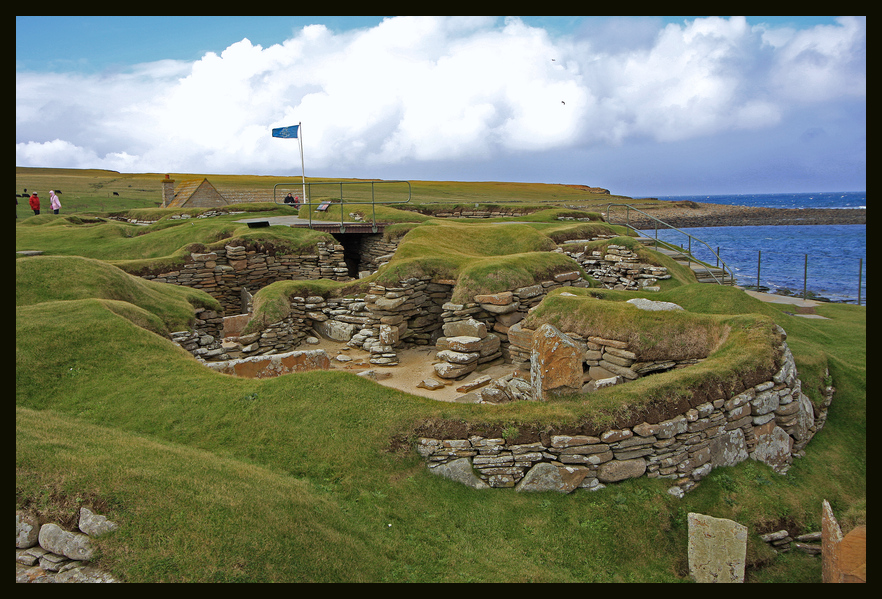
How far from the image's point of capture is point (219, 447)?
7418mm

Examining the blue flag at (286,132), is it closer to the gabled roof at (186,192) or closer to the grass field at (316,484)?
the gabled roof at (186,192)

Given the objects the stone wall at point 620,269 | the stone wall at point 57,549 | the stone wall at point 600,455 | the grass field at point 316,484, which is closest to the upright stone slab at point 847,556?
the grass field at point 316,484

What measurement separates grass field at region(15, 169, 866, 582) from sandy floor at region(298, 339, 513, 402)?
286 cm

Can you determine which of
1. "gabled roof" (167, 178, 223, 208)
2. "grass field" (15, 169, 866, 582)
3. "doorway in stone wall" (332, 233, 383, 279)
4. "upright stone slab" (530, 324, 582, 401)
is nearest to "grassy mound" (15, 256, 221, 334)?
"grass field" (15, 169, 866, 582)

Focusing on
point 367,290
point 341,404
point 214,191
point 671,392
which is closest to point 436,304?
point 367,290

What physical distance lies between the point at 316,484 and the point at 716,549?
5280 mm

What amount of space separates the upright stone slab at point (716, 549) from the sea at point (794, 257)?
1763 cm

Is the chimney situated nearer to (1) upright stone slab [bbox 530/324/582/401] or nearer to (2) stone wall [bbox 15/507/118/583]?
(1) upright stone slab [bbox 530/324/582/401]

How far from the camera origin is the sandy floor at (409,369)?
12.0 m

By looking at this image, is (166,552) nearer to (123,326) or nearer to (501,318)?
(123,326)

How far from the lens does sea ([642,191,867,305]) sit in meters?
34.9

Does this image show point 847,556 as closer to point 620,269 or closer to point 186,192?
point 620,269

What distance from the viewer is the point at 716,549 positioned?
6203 millimetres

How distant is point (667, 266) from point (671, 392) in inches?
517
